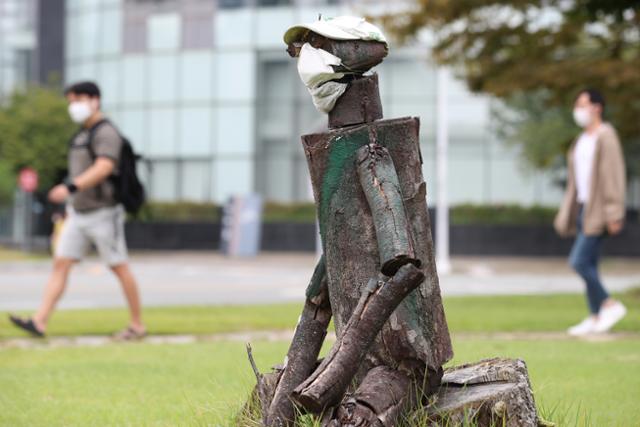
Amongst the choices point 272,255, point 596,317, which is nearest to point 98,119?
point 596,317

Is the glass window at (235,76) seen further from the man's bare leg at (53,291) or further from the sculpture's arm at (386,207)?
the sculpture's arm at (386,207)

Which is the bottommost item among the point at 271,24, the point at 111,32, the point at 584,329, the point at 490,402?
the point at 584,329

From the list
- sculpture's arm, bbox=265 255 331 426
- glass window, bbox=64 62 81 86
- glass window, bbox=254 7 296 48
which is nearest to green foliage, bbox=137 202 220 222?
glass window, bbox=254 7 296 48

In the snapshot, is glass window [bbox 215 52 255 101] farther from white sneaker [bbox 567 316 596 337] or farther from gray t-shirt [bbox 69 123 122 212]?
white sneaker [bbox 567 316 596 337]

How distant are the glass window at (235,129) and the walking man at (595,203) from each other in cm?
3134

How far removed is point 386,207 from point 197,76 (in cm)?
3838

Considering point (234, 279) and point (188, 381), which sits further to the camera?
point (234, 279)

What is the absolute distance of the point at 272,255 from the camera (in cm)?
3484

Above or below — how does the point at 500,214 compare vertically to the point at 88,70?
below

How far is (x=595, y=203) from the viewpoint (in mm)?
10047

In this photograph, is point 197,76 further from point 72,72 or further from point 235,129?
point 72,72

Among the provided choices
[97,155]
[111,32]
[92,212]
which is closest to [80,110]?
[97,155]

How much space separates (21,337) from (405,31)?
31.9ft

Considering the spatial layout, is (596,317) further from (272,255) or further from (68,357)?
(272,255)
